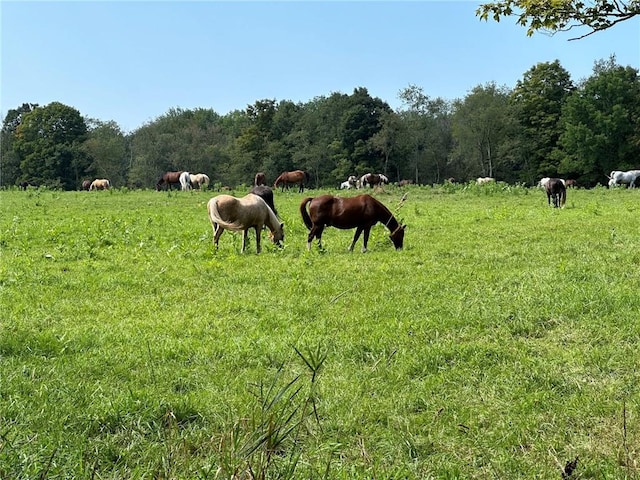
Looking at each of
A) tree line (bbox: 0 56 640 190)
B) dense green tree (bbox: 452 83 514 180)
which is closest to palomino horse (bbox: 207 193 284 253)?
tree line (bbox: 0 56 640 190)

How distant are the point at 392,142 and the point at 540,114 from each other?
595 inches

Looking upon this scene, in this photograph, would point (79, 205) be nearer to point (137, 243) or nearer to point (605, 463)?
point (137, 243)

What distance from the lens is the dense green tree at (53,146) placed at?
5584 cm

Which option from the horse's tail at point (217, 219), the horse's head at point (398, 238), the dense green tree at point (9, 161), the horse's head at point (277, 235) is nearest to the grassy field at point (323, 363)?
the horse's head at point (398, 238)

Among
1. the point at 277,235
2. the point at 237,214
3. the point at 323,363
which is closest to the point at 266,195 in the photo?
the point at 277,235

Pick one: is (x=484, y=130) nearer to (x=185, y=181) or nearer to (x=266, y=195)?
(x=185, y=181)

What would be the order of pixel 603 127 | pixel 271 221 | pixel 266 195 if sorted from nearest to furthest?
pixel 271 221 < pixel 266 195 < pixel 603 127

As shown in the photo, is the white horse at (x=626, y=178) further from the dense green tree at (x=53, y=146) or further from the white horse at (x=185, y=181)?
the dense green tree at (x=53, y=146)

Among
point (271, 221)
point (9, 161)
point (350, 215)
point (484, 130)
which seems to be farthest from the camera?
point (9, 161)

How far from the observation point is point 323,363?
184 inches

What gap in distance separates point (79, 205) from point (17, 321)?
17.4 meters

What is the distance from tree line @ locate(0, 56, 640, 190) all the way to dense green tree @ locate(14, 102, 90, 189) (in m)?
0.11

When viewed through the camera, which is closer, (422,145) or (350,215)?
(350,215)

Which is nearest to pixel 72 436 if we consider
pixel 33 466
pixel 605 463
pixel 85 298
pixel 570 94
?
pixel 33 466
